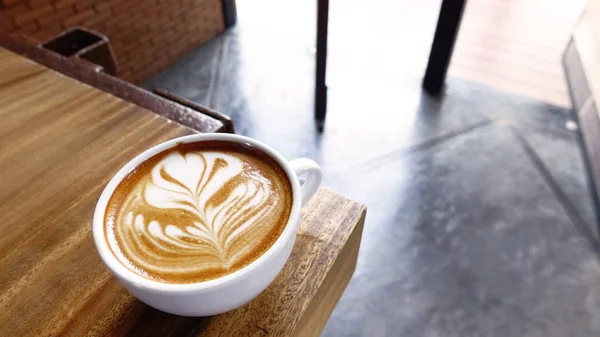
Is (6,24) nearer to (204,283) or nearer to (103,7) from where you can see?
(103,7)

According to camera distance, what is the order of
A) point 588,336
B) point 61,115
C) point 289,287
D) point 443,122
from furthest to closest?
point 443,122 < point 588,336 < point 61,115 < point 289,287

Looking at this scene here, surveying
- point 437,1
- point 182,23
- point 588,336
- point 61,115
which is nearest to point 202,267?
point 61,115

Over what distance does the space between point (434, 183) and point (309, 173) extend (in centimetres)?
155

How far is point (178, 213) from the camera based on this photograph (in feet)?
1.69

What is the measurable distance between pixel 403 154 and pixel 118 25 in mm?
1735

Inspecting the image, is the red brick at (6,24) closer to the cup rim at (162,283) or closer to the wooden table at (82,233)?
the wooden table at (82,233)

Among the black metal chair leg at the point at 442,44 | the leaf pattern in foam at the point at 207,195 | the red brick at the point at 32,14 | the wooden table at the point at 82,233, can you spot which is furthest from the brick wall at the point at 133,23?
the leaf pattern in foam at the point at 207,195

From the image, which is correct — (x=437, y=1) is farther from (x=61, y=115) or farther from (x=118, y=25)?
(x=61, y=115)

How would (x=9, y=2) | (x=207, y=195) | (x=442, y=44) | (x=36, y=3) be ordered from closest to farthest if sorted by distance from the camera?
(x=207, y=195) → (x=9, y=2) → (x=36, y=3) → (x=442, y=44)

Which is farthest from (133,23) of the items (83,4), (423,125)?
(423,125)

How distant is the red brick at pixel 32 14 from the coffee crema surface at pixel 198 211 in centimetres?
180

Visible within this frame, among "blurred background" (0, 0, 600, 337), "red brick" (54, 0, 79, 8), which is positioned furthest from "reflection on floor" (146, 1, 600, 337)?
"red brick" (54, 0, 79, 8)

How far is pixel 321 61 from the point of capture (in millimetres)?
2084

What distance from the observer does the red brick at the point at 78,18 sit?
208cm
